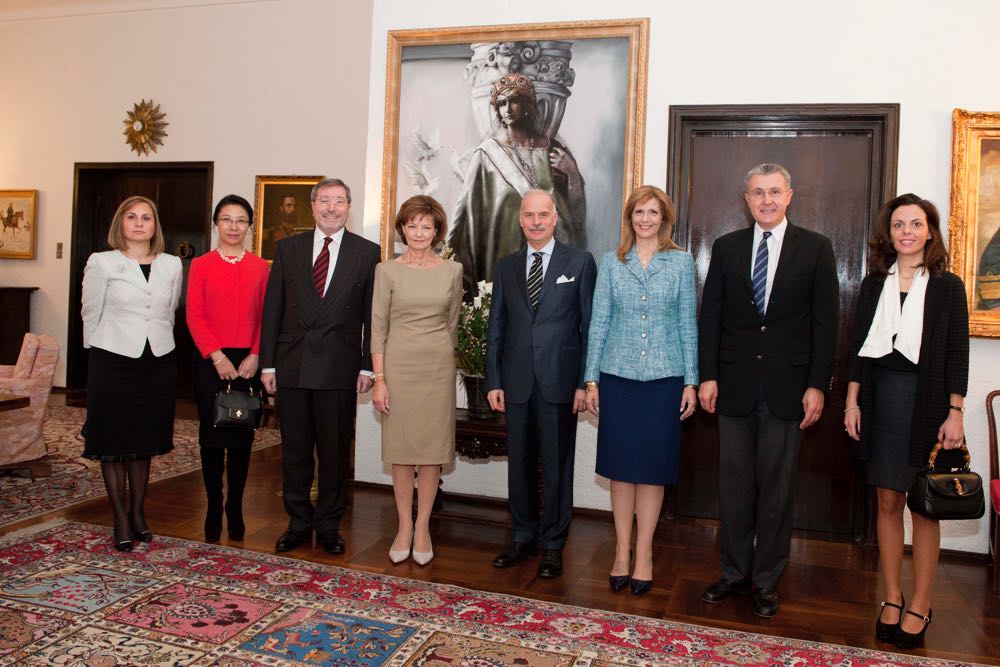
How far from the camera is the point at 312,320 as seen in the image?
3537 mm

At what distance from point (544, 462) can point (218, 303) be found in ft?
5.36

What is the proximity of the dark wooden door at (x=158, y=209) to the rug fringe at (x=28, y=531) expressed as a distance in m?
4.06

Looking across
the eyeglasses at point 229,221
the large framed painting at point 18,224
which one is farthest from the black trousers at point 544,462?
the large framed painting at point 18,224

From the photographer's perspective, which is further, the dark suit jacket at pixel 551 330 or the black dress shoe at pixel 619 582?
the dark suit jacket at pixel 551 330

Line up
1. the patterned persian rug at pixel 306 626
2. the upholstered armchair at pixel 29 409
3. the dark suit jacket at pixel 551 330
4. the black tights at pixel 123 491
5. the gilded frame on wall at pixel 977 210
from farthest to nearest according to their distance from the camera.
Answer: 1. the upholstered armchair at pixel 29 409
2. the gilded frame on wall at pixel 977 210
3. the black tights at pixel 123 491
4. the dark suit jacket at pixel 551 330
5. the patterned persian rug at pixel 306 626

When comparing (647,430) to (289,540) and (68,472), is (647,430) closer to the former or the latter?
(289,540)

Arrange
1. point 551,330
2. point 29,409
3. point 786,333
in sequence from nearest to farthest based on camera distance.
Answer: point 786,333
point 551,330
point 29,409

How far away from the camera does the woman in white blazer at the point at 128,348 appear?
3.44 m

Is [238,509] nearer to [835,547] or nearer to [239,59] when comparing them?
[835,547]

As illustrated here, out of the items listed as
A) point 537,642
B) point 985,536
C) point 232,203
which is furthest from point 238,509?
point 985,536

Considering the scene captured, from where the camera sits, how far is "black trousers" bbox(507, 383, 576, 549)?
3459 mm

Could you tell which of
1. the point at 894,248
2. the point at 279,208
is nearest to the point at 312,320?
the point at 894,248

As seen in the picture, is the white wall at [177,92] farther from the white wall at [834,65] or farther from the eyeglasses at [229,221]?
the eyeglasses at [229,221]

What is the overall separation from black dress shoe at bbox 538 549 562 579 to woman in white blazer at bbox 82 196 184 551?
179 centimetres
